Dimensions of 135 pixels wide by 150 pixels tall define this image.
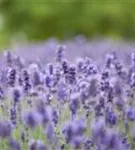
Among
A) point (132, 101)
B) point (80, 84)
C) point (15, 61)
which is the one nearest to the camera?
point (80, 84)

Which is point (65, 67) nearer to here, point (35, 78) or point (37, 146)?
point (35, 78)

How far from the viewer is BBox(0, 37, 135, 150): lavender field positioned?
2.08m

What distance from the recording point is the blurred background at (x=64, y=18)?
34.4 feet

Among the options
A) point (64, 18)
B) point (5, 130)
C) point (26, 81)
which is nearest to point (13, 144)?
point (5, 130)

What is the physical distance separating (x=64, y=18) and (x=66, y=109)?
27.5 ft

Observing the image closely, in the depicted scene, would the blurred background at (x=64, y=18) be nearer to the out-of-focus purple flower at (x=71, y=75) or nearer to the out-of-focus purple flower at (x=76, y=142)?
the out-of-focus purple flower at (x=71, y=75)

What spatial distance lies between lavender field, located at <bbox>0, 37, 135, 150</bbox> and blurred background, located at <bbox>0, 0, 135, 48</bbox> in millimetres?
7842

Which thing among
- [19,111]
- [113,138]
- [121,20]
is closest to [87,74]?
[19,111]

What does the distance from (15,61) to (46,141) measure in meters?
0.63

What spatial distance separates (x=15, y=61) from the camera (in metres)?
2.74

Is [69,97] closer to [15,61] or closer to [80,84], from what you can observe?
[80,84]

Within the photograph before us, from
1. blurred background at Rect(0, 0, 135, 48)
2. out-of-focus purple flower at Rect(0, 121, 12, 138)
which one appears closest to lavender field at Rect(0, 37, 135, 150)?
out-of-focus purple flower at Rect(0, 121, 12, 138)

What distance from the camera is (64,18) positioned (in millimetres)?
10719

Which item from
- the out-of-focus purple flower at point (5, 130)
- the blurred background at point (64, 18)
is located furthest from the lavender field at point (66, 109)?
the blurred background at point (64, 18)
